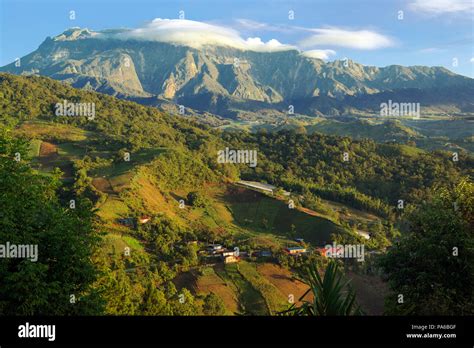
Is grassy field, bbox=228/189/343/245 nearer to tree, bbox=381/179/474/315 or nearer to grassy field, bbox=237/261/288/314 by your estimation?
grassy field, bbox=237/261/288/314

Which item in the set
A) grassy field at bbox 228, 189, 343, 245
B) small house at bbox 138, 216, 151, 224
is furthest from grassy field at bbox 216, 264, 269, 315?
grassy field at bbox 228, 189, 343, 245

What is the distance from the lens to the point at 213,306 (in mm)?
37656

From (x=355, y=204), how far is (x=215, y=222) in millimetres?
30421

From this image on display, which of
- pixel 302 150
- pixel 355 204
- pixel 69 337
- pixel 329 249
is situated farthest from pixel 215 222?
pixel 69 337

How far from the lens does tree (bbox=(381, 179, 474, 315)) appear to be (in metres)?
9.91

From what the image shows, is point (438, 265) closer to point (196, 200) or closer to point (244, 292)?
point (244, 292)

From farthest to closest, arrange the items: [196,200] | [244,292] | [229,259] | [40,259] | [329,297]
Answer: [196,200] → [229,259] → [244,292] → [40,259] → [329,297]

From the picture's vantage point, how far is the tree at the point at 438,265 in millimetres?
9906

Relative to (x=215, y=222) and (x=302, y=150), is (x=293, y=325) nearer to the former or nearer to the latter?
(x=215, y=222)

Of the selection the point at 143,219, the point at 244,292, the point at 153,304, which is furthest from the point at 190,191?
the point at 153,304

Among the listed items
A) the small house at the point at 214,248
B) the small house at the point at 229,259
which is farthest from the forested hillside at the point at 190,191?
the small house at the point at 229,259

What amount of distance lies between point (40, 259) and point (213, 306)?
29.1 m

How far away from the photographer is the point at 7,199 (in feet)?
35.8

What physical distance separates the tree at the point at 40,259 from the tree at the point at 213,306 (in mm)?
25875
